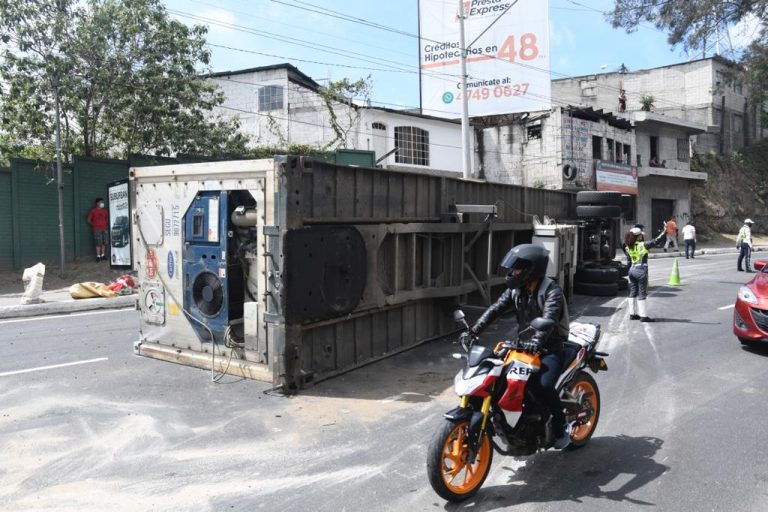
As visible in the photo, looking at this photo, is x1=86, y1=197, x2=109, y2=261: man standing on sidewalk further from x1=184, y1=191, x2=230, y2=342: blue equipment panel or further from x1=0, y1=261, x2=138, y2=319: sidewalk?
x1=184, y1=191, x2=230, y2=342: blue equipment panel

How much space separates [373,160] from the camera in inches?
1062

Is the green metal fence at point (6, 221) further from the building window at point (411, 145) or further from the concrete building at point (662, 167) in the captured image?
the concrete building at point (662, 167)

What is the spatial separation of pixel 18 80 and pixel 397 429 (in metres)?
16.1

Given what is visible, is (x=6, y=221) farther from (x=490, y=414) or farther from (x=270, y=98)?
(x=270, y=98)

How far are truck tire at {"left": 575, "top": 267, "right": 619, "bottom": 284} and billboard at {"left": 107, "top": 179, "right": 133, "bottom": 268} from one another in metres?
10.9

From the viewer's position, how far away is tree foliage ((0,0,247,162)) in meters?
16.4

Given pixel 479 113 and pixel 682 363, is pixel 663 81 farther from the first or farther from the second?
pixel 682 363

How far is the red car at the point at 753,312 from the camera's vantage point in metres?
8.20

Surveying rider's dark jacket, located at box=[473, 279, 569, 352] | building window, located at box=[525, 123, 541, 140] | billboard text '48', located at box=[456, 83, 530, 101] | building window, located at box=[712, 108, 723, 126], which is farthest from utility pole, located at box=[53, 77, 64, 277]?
building window, located at box=[712, 108, 723, 126]

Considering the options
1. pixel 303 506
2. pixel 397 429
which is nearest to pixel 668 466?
pixel 397 429

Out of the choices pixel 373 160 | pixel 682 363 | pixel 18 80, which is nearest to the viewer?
pixel 682 363

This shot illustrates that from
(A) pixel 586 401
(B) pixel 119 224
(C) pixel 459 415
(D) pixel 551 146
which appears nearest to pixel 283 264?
(C) pixel 459 415

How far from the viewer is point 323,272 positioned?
6703 millimetres

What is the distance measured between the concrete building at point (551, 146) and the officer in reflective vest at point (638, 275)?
70.4 feet
